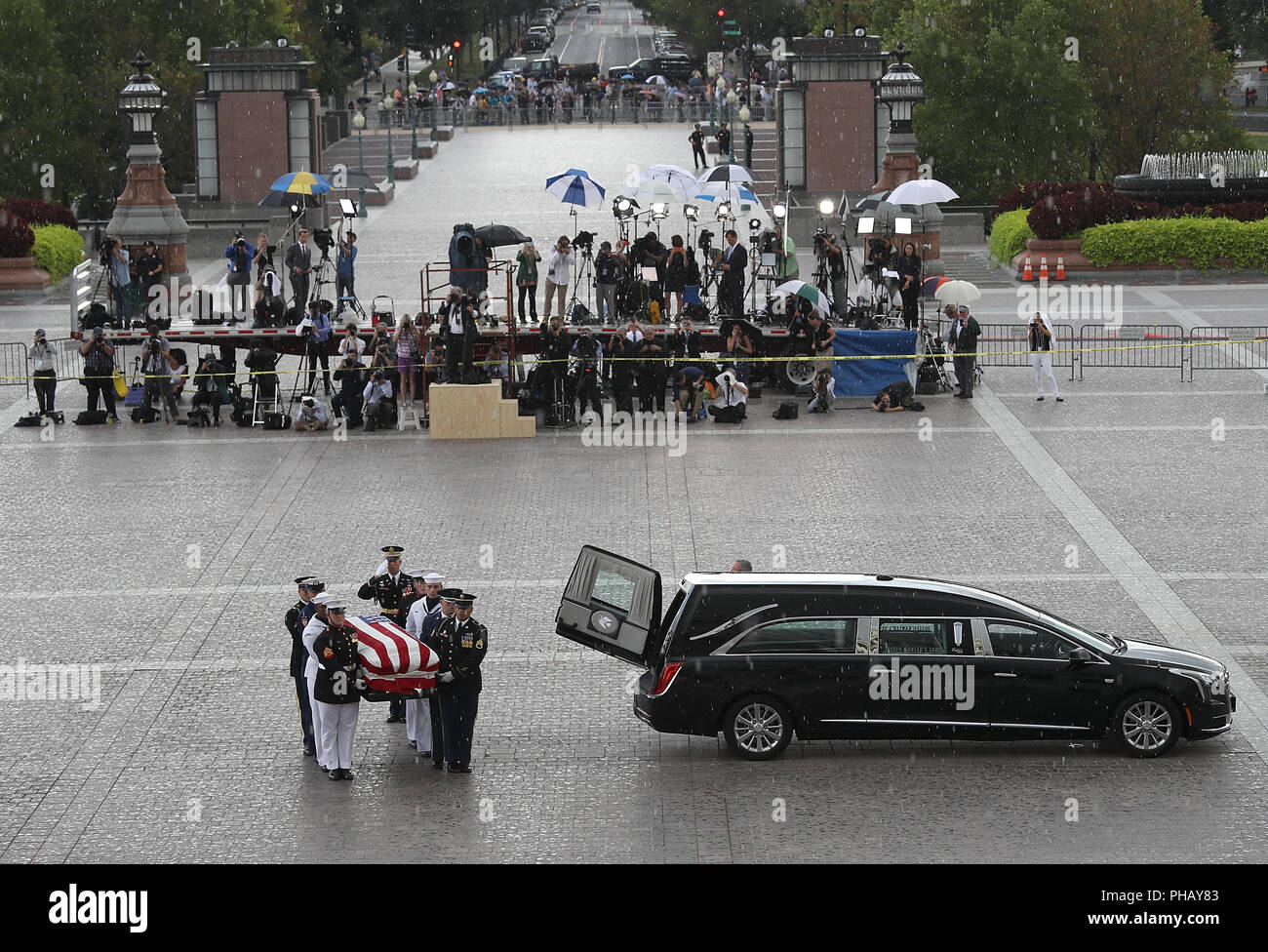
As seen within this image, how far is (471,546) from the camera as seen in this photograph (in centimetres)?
1998

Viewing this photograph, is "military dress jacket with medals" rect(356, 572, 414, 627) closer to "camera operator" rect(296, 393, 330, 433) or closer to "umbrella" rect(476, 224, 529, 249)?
"camera operator" rect(296, 393, 330, 433)

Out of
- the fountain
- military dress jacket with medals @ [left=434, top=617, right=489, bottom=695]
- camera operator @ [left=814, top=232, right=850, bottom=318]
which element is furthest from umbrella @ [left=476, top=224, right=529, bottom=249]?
military dress jacket with medals @ [left=434, top=617, right=489, bottom=695]

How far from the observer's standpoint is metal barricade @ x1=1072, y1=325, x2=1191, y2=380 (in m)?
29.4

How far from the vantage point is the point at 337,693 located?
44.7ft

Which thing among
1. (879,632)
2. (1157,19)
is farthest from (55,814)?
(1157,19)

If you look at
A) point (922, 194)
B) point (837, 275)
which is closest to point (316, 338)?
point (837, 275)

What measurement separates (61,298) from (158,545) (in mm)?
19932

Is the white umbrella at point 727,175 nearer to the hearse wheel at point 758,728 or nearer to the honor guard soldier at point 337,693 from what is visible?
the hearse wheel at point 758,728

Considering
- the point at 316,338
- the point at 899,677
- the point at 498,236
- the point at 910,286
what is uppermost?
the point at 498,236

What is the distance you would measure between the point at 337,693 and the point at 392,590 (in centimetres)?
157

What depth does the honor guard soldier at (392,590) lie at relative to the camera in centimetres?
1500

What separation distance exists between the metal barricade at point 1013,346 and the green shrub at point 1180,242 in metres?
6.58

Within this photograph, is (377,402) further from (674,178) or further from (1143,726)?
(1143,726)

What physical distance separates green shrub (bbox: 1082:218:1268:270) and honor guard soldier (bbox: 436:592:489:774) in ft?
91.8
